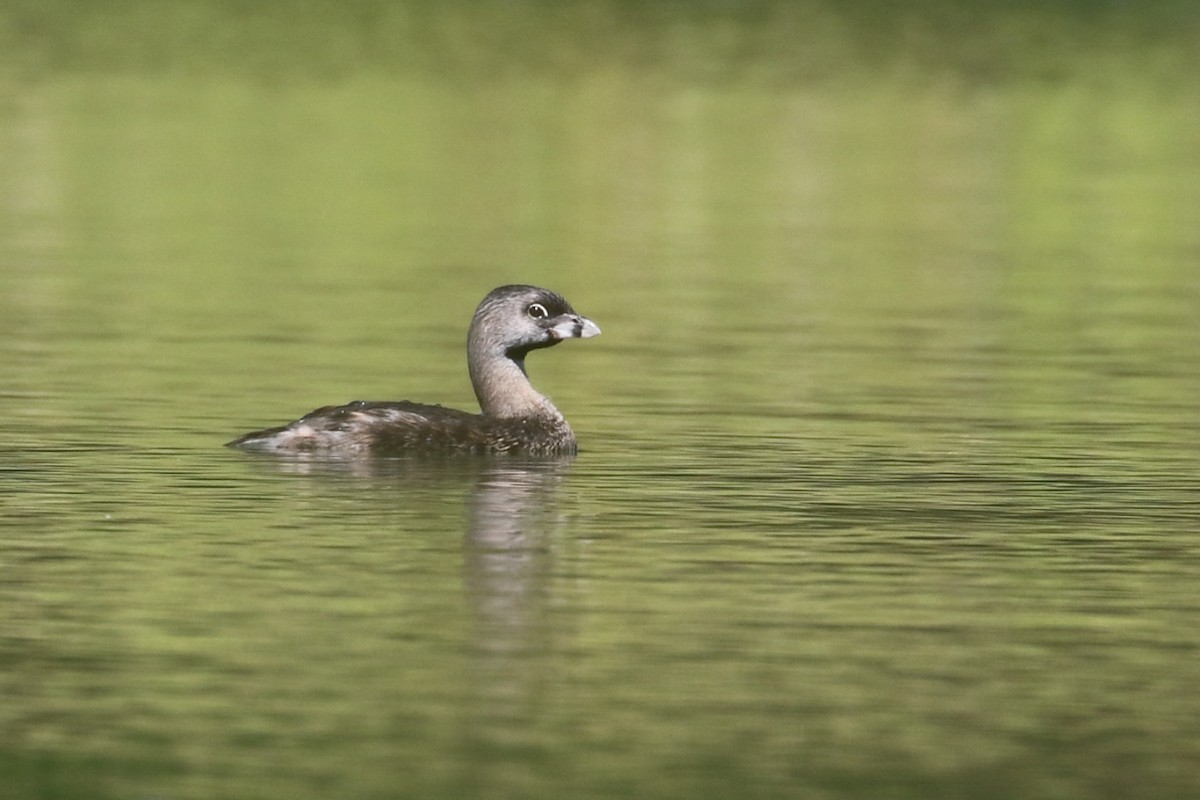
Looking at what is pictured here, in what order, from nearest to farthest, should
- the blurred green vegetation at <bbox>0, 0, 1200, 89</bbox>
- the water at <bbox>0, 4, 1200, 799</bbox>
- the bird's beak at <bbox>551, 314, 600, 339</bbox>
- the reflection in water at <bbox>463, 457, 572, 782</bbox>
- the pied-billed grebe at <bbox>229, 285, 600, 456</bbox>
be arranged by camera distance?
the water at <bbox>0, 4, 1200, 799</bbox> < the reflection in water at <bbox>463, 457, 572, 782</bbox> < the pied-billed grebe at <bbox>229, 285, 600, 456</bbox> < the bird's beak at <bbox>551, 314, 600, 339</bbox> < the blurred green vegetation at <bbox>0, 0, 1200, 89</bbox>

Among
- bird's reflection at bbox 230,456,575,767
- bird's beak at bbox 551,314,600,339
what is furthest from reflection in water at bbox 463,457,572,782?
bird's beak at bbox 551,314,600,339

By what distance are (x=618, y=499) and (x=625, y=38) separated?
2387 inches

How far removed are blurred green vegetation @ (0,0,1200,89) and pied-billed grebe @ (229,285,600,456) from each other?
47.1 m

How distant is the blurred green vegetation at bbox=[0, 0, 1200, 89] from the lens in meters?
70.6

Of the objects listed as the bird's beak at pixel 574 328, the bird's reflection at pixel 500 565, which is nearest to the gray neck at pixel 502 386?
the bird's beak at pixel 574 328

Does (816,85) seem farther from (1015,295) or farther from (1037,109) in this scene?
(1015,295)

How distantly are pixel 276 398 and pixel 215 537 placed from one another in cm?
636

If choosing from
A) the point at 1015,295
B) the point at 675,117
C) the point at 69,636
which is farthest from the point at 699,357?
the point at 675,117

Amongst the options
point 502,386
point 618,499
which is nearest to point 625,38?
point 502,386

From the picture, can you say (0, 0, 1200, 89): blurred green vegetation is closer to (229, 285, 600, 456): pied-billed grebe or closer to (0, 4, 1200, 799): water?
(0, 4, 1200, 799): water

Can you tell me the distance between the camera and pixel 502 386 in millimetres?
19594

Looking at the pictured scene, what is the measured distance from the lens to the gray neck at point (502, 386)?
19.5 metres

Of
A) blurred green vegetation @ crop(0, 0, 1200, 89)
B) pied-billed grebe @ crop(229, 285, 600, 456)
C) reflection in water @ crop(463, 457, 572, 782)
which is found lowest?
reflection in water @ crop(463, 457, 572, 782)

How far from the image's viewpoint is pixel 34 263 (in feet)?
107
